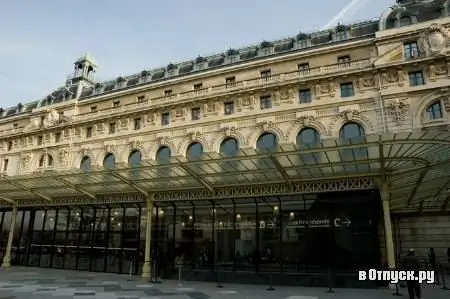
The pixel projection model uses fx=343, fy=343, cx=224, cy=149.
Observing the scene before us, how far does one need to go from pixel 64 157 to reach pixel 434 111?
3192cm

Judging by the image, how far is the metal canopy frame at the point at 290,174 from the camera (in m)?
12.0

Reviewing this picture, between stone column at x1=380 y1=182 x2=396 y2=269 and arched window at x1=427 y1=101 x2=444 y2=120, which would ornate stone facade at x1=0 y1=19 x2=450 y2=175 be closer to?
arched window at x1=427 y1=101 x2=444 y2=120

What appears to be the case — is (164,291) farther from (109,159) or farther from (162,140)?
(109,159)

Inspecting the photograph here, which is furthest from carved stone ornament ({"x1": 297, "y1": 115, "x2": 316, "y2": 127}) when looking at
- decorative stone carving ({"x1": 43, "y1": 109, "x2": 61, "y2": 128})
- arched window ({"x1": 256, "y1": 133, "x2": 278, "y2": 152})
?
decorative stone carving ({"x1": 43, "y1": 109, "x2": 61, "y2": 128})

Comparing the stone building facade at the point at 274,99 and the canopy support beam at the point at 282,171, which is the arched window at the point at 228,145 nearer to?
the stone building facade at the point at 274,99

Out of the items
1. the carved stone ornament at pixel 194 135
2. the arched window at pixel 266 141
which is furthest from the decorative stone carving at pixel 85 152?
the arched window at pixel 266 141

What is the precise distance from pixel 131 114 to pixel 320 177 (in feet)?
68.9

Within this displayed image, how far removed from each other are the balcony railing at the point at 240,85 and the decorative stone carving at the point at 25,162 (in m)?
8.95

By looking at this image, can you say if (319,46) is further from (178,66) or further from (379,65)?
(178,66)

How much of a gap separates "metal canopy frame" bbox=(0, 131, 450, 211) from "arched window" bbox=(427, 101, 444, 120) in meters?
5.73

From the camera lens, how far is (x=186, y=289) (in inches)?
533

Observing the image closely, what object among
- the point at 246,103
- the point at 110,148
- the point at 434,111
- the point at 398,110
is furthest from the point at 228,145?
the point at 434,111

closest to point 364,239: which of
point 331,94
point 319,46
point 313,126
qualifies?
point 313,126

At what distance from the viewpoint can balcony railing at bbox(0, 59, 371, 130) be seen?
24877 mm
